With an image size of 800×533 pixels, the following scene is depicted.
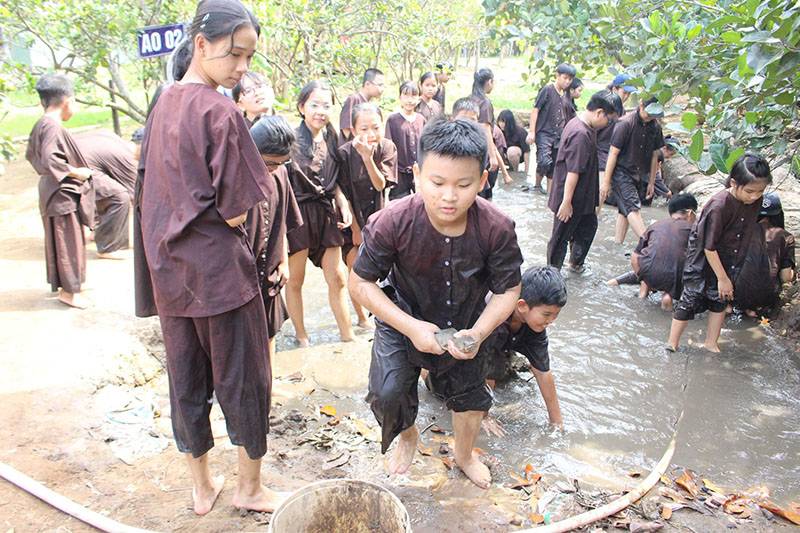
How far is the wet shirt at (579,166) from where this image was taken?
646cm

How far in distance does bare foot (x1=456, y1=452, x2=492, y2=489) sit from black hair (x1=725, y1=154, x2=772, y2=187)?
9.65 ft

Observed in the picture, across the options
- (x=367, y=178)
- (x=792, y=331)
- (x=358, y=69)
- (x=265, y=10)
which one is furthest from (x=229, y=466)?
(x=358, y=69)

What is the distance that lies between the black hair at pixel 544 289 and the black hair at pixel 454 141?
1.34 metres

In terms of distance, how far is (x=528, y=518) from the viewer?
10.5ft

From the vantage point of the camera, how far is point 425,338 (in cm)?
288

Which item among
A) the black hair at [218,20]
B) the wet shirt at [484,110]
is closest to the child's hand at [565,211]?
the wet shirt at [484,110]

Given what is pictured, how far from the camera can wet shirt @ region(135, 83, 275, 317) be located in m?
2.45

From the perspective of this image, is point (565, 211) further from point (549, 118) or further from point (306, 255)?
point (549, 118)

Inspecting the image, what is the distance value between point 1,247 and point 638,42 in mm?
6762

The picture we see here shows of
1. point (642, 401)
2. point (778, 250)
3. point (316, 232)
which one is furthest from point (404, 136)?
point (778, 250)

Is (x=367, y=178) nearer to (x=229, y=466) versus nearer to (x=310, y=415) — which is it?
(x=310, y=415)

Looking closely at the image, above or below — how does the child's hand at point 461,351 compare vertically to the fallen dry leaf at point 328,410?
above

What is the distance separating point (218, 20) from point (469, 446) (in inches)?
95.6

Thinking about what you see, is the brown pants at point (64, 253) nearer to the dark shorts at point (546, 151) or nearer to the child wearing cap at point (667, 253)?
the child wearing cap at point (667, 253)
